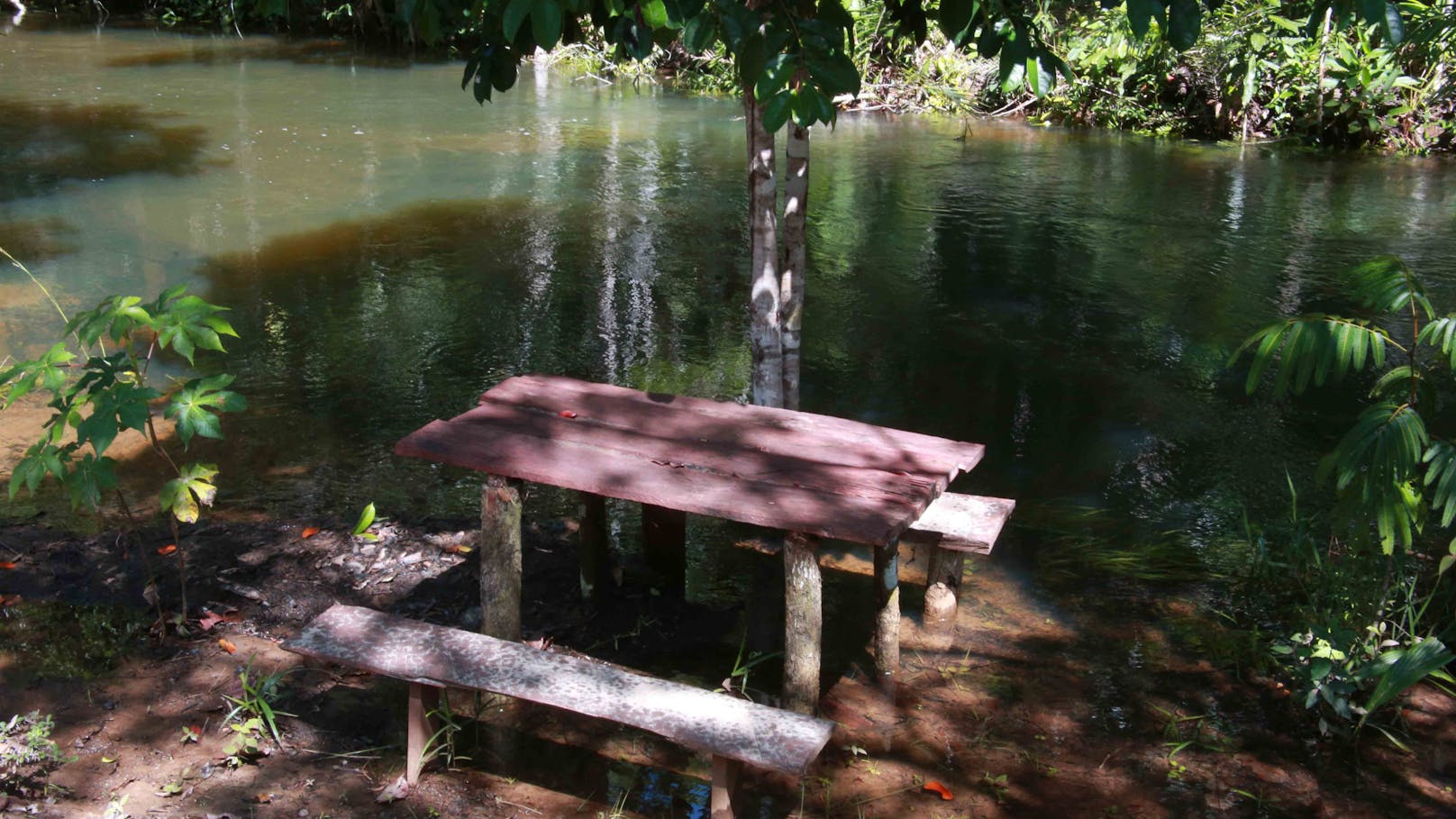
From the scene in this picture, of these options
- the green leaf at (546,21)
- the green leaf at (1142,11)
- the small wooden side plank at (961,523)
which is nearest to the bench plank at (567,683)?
the small wooden side plank at (961,523)

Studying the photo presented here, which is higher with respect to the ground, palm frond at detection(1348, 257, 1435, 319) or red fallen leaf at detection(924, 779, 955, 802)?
palm frond at detection(1348, 257, 1435, 319)

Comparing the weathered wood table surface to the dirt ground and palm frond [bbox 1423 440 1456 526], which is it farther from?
palm frond [bbox 1423 440 1456 526]

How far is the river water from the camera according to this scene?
19.2 feet

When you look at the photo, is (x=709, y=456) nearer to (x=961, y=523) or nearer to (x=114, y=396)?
(x=961, y=523)

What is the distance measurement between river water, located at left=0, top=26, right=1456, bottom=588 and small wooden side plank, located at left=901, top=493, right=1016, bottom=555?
90 cm

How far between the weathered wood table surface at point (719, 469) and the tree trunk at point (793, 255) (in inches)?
38.8

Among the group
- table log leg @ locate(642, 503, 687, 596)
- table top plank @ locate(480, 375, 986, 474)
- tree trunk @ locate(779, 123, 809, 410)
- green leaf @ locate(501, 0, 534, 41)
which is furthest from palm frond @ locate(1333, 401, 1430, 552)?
→ green leaf @ locate(501, 0, 534, 41)

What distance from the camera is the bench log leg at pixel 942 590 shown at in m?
4.29

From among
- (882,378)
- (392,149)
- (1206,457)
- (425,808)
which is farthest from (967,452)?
(392,149)

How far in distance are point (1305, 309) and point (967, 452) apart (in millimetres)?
5097

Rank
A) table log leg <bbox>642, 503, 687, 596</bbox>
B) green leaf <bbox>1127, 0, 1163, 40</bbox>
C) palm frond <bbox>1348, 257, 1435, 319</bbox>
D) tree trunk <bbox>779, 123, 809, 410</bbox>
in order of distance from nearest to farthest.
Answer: green leaf <bbox>1127, 0, 1163, 40</bbox>, palm frond <bbox>1348, 257, 1435, 319</bbox>, table log leg <bbox>642, 503, 687, 596</bbox>, tree trunk <bbox>779, 123, 809, 410</bbox>

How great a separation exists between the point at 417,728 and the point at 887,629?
1523 millimetres

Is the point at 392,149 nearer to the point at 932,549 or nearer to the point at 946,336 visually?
the point at 946,336

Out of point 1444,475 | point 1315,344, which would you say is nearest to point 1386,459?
point 1444,475
